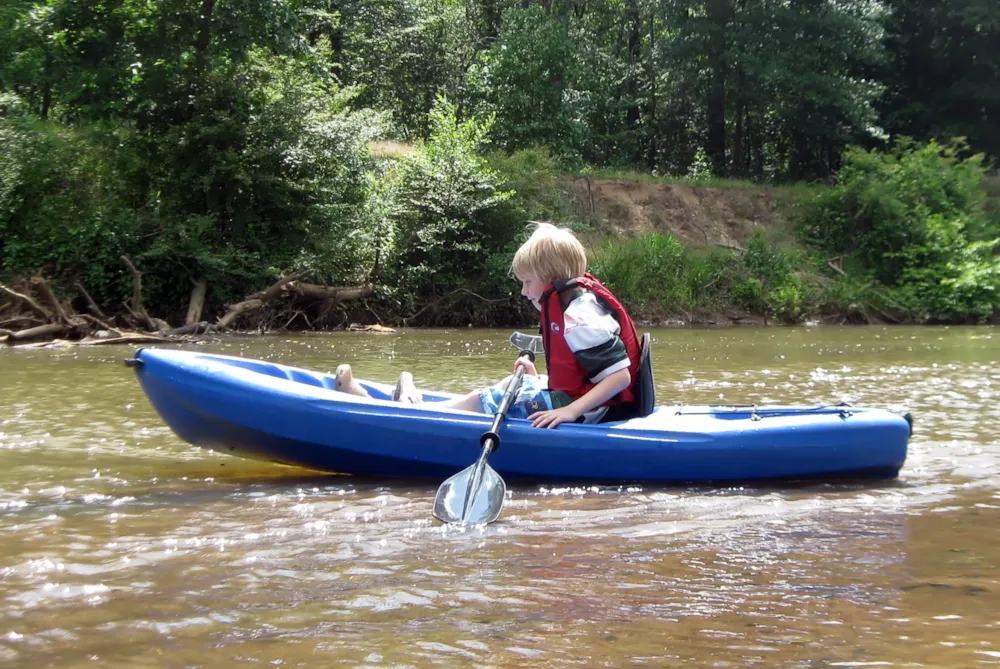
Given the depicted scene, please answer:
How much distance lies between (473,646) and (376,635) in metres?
0.27

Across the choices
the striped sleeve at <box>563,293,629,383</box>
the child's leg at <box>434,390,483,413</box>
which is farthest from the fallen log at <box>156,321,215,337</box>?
the striped sleeve at <box>563,293,629,383</box>

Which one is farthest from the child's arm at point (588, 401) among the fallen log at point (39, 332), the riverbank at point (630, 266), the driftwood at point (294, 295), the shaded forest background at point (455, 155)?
the shaded forest background at point (455, 155)

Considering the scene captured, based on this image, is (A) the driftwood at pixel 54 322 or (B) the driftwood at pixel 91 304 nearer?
(A) the driftwood at pixel 54 322

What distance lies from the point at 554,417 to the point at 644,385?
1.57ft

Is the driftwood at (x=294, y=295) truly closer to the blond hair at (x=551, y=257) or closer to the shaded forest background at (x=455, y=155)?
the shaded forest background at (x=455, y=155)

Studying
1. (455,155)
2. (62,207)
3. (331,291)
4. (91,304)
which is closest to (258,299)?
(331,291)

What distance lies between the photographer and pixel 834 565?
11.1 ft

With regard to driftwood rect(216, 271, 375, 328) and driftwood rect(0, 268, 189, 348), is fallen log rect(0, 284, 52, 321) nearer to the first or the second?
driftwood rect(0, 268, 189, 348)

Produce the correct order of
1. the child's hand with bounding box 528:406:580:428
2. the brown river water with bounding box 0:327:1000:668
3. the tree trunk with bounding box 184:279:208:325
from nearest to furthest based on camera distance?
1. the brown river water with bounding box 0:327:1000:668
2. the child's hand with bounding box 528:406:580:428
3. the tree trunk with bounding box 184:279:208:325

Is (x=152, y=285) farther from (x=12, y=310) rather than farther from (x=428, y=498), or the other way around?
(x=428, y=498)

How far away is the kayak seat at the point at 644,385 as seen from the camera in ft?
15.3

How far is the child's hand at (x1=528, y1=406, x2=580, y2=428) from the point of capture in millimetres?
4551

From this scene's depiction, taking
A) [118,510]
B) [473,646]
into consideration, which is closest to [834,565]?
[473,646]

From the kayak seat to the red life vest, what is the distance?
0.04 m
